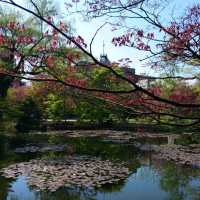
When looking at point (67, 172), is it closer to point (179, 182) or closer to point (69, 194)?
point (69, 194)

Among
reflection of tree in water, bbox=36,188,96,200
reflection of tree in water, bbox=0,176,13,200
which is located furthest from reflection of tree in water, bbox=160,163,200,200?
reflection of tree in water, bbox=0,176,13,200

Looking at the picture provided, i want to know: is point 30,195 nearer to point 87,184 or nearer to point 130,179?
point 87,184

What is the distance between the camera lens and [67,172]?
12.3 meters

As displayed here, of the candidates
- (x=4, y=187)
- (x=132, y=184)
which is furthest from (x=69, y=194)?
(x=132, y=184)

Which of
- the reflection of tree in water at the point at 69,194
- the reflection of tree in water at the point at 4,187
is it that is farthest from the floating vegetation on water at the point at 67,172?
the reflection of tree in water at the point at 4,187

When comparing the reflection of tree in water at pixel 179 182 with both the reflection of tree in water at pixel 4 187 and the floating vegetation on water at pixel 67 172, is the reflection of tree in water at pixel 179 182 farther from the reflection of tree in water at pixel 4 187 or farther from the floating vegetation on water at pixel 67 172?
the reflection of tree in water at pixel 4 187

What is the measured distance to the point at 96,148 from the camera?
61.6 feet

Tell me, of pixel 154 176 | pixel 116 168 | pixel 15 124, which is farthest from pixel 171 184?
pixel 15 124

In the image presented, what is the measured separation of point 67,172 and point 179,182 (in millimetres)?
3338

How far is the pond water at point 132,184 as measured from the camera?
9.98 m

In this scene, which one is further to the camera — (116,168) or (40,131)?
(40,131)

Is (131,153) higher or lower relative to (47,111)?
lower

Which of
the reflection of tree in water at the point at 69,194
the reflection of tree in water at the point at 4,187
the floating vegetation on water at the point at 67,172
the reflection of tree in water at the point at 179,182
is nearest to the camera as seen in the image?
the reflection of tree in water at the point at 69,194

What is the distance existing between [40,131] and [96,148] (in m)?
8.74
